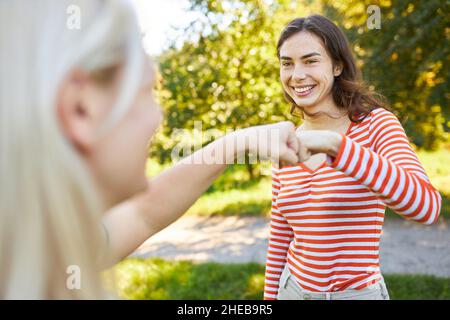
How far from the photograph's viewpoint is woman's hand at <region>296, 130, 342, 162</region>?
152cm

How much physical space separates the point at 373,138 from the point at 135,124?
141 centimetres

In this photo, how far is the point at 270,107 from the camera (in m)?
7.20

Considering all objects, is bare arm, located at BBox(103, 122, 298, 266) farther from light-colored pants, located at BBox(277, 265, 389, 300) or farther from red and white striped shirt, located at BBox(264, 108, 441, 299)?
light-colored pants, located at BBox(277, 265, 389, 300)

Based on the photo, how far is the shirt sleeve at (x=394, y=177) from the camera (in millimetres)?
1519

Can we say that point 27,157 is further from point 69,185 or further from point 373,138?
point 373,138

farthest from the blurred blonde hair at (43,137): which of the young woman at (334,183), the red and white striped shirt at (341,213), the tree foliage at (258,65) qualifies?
the tree foliage at (258,65)

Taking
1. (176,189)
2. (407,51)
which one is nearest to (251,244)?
(407,51)

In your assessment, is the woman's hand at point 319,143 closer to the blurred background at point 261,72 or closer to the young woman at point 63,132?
the young woman at point 63,132

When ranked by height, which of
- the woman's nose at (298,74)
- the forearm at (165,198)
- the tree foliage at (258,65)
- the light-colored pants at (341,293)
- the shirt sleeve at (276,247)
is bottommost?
the light-colored pants at (341,293)

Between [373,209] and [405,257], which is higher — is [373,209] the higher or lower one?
the higher one

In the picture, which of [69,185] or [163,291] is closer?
[69,185]

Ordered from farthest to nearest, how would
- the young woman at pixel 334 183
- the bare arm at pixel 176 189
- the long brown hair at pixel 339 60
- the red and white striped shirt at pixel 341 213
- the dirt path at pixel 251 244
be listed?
the dirt path at pixel 251 244 → the long brown hair at pixel 339 60 → the red and white striped shirt at pixel 341 213 → the young woman at pixel 334 183 → the bare arm at pixel 176 189

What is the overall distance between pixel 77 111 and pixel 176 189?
98cm

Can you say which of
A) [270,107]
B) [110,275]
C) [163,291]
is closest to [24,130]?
[110,275]
